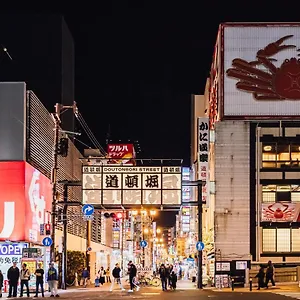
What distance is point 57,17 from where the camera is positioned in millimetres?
81125

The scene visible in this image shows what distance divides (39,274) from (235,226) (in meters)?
19.6

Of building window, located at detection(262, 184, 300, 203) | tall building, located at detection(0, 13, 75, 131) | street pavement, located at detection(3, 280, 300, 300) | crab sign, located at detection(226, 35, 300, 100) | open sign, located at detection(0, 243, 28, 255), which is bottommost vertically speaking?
street pavement, located at detection(3, 280, 300, 300)

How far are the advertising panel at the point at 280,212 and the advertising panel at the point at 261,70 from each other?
6.72 metres

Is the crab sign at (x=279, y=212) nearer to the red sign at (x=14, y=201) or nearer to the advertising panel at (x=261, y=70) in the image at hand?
the advertising panel at (x=261, y=70)

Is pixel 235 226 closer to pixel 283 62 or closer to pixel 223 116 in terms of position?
pixel 223 116

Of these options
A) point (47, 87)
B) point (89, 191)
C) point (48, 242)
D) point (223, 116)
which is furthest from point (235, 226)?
point (47, 87)

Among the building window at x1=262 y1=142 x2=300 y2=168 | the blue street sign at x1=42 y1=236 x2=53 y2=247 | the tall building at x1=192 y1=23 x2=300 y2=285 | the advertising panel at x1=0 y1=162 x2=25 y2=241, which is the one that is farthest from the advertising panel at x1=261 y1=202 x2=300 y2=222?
the advertising panel at x1=0 y1=162 x2=25 y2=241

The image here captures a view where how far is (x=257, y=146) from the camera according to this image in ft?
174

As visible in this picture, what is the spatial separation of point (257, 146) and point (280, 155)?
2.06 meters

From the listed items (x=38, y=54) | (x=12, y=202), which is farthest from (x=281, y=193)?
(x=38, y=54)

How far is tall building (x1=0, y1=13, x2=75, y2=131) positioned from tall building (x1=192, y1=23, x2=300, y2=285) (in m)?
28.9

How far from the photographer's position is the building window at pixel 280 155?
177 ft

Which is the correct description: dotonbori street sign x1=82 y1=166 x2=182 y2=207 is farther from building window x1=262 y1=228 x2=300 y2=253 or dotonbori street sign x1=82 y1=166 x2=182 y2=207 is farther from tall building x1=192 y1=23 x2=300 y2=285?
building window x1=262 y1=228 x2=300 y2=253

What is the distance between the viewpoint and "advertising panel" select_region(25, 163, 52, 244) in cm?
4322
